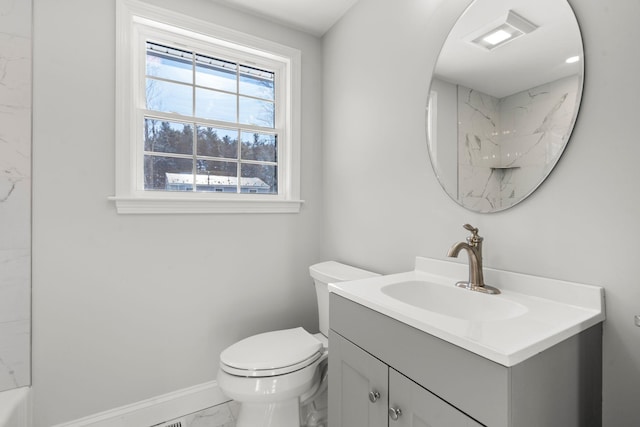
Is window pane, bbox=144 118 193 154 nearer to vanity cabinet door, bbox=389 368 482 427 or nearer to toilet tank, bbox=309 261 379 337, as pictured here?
toilet tank, bbox=309 261 379 337

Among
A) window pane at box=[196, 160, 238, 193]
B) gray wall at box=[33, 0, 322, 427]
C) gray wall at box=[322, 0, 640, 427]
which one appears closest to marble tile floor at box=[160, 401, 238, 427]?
gray wall at box=[33, 0, 322, 427]

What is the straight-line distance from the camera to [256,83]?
2.08 m

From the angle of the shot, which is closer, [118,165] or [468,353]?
[468,353]

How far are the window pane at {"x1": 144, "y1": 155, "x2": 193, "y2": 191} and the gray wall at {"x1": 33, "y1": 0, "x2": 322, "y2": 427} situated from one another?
0.62ft

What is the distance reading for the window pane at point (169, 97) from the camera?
176cm

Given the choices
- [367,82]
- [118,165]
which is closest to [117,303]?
[118,165]

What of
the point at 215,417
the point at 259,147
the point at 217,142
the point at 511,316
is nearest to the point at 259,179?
the point at 259,147

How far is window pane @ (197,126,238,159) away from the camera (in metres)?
1.89

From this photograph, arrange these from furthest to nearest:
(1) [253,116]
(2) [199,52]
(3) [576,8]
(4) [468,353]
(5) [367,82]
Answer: (1) [253,116] → (2) [199,52] → (5) [367,82] → (3) [576,8] → (4) [468,353]

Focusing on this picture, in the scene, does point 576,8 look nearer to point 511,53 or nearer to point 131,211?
point 511,53

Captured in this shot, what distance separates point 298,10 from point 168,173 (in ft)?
4.22

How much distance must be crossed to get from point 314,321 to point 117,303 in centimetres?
122

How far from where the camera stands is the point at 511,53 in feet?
3.50

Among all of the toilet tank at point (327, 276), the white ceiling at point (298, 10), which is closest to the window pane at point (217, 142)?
the white ceiling at point (298, 10)
